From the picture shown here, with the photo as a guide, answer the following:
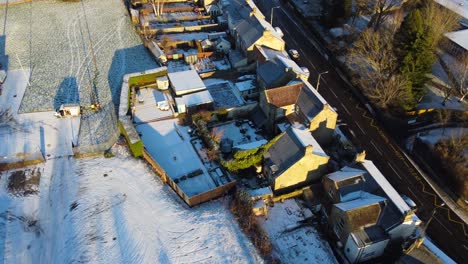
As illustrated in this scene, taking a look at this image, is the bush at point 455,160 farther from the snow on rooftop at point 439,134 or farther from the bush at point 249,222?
the bush at point 249,222

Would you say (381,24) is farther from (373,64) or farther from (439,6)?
(373,64)

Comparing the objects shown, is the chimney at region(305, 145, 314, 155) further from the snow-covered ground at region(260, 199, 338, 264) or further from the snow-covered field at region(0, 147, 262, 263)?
the snow-covered field at region(0, 147, 262, 263)

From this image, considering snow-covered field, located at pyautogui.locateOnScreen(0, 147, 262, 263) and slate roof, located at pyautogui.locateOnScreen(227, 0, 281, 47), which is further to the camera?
slate roof, located at pyautogui.locateOnScreen(227, 0, 281, 47)

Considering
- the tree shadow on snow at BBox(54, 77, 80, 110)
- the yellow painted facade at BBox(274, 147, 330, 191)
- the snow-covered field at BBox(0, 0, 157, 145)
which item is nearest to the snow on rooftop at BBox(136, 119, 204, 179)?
the snow-covered field at BBox(0, 0, 157, 145)

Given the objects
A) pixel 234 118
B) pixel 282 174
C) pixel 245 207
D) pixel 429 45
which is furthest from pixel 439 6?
pixel 245 207

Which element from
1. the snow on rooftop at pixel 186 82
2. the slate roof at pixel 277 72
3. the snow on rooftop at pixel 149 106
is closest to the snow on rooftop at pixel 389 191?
the slate roof at pixel 277 72

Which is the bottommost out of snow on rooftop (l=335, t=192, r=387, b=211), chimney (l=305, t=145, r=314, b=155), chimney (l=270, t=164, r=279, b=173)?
chimney (l=270, t=164, r=279, b=173)

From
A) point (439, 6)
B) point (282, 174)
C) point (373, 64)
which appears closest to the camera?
point (282, 174)
